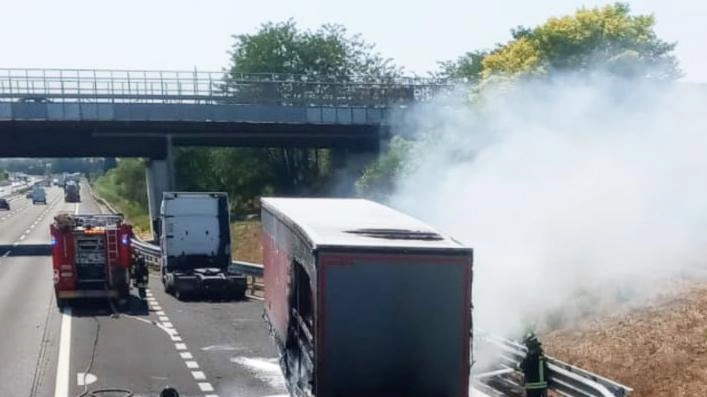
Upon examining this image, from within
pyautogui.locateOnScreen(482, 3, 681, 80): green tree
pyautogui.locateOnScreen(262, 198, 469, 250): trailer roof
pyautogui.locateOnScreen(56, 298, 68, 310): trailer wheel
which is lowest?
pyautogui.locateOnScreen(56, 298, 68, 310): trailer wheel

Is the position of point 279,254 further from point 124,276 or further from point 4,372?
point 124,276

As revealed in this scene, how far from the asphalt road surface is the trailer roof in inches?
139

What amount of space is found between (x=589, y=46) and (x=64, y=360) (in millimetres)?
34270

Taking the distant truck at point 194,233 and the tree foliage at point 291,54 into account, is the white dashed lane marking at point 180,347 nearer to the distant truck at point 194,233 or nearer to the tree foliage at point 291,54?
the distant truck at point 194,233

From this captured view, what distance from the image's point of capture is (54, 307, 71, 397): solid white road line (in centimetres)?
1753

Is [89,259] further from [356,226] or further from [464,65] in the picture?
[464,65]

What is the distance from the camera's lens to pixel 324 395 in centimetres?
1125

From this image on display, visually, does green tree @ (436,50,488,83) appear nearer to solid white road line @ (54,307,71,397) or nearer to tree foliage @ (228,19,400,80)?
tree foliage @ (228,19,400,80)

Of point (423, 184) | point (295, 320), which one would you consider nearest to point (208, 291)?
point (423, 184)

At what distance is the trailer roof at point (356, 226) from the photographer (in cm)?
1145

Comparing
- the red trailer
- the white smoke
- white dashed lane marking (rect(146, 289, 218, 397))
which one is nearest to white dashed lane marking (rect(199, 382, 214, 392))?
white dashed lane marking (rect(146, 289, 218, 397))

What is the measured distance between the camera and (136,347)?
862 inches

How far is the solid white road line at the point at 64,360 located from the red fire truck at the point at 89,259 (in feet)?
3.22

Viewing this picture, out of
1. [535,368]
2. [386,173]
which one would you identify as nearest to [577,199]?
[535,368]
